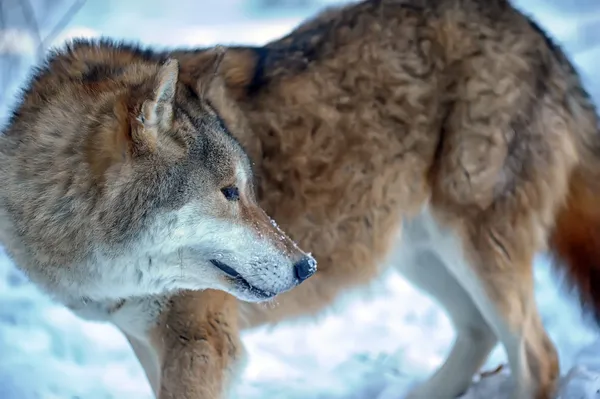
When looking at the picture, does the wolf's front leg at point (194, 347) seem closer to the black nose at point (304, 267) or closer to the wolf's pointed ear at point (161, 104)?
the black nose at point (304, 267)

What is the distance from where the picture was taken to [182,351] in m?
A: 2.62

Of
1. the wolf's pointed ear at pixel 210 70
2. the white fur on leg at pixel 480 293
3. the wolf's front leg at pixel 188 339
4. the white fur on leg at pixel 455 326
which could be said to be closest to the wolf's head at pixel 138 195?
the wolf's pointed ear at pixel 210 70

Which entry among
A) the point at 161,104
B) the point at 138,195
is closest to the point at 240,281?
the point at 138,195

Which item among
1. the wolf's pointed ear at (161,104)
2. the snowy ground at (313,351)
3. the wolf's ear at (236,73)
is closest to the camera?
the wolf's pointed ear at (161,104)

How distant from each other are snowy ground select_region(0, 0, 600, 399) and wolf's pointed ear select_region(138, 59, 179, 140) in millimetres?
1354

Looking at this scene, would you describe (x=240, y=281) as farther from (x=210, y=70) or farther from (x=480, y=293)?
(x=480, y=293)

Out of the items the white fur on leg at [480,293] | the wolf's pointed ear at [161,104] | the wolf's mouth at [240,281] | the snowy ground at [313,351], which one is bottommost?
the snowy ground at [313,351]

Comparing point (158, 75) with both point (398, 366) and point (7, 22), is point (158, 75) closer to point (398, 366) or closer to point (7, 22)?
point (398, 366)

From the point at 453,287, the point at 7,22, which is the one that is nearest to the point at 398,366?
the point at 453,287

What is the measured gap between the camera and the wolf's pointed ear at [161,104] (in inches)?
80.9

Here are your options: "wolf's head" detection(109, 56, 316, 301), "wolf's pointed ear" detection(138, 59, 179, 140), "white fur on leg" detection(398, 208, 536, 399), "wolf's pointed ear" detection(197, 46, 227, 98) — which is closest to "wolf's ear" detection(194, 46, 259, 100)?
"wolf's pointed ear" detection(197, 46, 227, 98)

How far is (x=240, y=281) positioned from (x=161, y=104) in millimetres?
668

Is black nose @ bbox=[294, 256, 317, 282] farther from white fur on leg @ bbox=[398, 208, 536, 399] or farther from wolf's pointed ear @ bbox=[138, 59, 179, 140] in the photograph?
white fur on leg @ bbox=[398, 208, 536, 399]

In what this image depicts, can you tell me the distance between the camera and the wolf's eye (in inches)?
91.7
